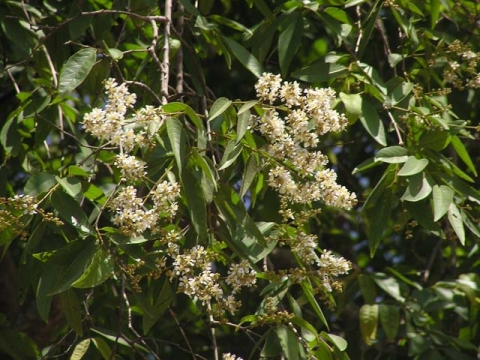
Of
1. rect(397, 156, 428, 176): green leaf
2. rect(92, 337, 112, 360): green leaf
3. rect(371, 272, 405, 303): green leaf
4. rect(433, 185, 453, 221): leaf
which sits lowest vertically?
rect(371, 272, 405, 303): green leaf

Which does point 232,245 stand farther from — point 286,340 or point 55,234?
point 55,234

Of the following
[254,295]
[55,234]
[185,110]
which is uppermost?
[185,110]

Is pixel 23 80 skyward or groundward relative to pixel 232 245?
groundward

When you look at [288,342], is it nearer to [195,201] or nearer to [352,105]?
[195,201]

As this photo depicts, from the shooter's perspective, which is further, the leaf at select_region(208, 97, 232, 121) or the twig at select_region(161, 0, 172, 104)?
the twig at select_region(161, 0, 172, 104)

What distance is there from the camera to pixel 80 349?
6.03 ft

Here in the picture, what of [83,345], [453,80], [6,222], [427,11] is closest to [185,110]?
[6,222]

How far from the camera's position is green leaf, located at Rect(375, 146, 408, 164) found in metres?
1.72

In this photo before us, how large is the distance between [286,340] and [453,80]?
0.88 metres

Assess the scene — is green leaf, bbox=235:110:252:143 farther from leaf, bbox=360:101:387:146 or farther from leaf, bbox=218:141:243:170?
leaf, bbox=360:101:387:146

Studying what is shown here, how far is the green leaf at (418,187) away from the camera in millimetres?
1709

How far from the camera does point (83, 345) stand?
1846 millimetres

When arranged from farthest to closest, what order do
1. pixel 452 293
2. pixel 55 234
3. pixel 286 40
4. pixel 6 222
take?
pixel 452 293 < pixel 286 40 < pixel 55 234 < pixel 6 222

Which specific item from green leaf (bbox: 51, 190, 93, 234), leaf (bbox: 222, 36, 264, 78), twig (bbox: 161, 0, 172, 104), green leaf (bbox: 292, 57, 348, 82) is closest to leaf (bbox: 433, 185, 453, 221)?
green leaf (bbox: 292, 57, 348, 82)
